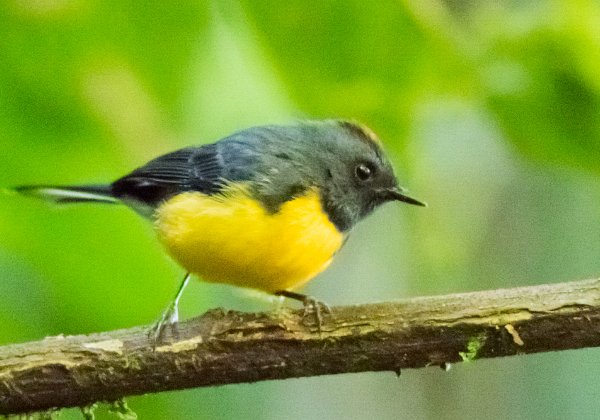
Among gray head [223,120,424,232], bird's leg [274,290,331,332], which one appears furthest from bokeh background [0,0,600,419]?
bird's leg [274,290,331,332]

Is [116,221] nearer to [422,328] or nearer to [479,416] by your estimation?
[422,328]

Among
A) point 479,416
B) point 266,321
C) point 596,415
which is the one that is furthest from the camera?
point 479,416

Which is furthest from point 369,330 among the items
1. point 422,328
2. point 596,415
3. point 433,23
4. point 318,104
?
point 596,415

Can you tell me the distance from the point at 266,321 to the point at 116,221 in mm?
703

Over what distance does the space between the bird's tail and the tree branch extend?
22.2 inches

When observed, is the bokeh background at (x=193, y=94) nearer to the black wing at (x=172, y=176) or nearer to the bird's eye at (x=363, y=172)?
Answer: the black wing at (x=172, y=176)

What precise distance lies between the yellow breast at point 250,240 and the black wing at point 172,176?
165 mm

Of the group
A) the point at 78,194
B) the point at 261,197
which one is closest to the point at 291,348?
the point at 261,197

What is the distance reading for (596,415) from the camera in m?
3.85

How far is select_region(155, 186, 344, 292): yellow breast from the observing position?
2391 mm

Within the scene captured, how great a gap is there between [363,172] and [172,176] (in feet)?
2.01

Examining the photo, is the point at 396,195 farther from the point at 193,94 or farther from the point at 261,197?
the point at 193,94

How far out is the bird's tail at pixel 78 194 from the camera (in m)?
2.48

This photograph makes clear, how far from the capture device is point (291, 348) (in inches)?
80.6
